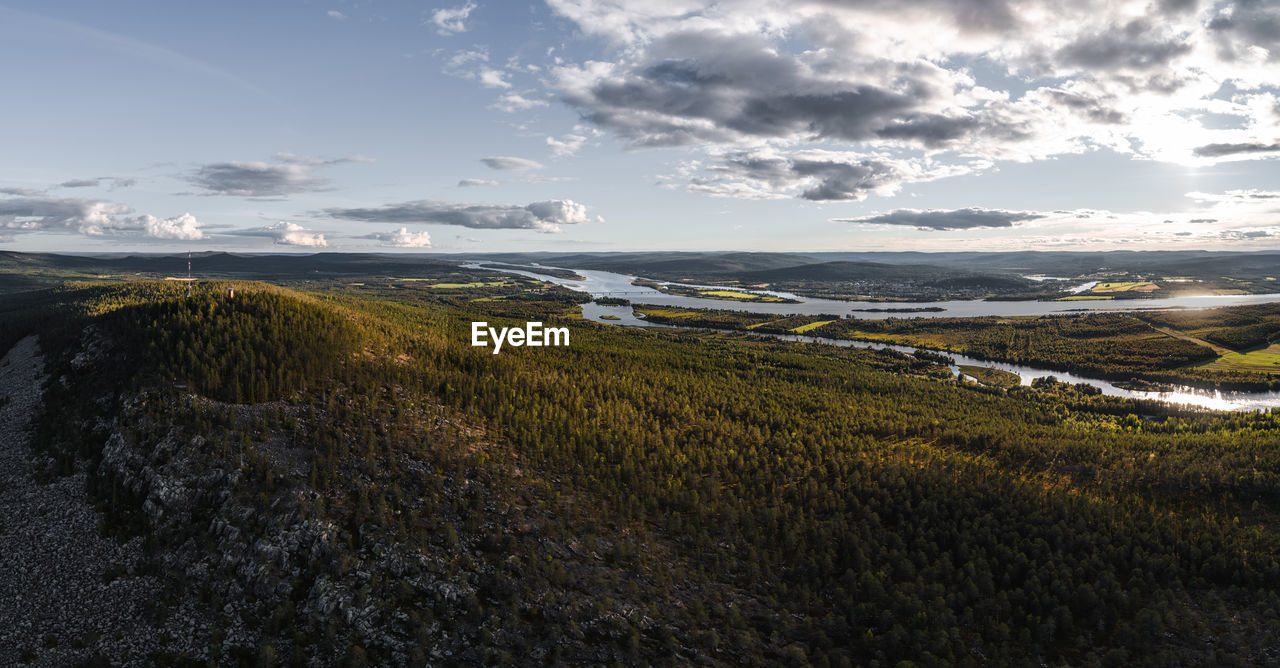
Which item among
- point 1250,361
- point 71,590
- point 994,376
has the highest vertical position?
point 1250,361

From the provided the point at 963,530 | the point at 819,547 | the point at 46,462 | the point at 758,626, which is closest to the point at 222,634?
the point at 46,462

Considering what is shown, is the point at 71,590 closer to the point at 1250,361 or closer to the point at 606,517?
the point at 606,517

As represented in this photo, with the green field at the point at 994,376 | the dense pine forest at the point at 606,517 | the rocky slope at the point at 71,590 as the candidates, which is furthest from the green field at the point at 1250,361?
the rocky slope at the point at 71,590

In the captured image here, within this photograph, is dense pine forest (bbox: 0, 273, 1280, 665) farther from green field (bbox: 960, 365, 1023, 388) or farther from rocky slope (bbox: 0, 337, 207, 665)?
green field (bbox: 960, 365, 1023, 388)

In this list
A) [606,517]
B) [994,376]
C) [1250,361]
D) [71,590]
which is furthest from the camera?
[1250,361]

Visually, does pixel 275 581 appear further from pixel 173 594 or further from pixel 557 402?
pixel 557 402

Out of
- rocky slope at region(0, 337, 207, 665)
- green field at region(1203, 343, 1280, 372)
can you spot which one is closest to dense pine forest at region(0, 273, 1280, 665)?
rocky slope at region(0, 337, 207, 665)

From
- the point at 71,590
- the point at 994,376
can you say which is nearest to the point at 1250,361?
the point at 994,376

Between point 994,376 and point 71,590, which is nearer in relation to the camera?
point 71,590

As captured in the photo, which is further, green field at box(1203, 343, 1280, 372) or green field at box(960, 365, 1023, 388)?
green field at box(1203, 343, 1280, 372)

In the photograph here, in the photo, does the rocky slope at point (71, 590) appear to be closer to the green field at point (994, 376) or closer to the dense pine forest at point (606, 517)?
the dense pine forest at point (606, 517)
